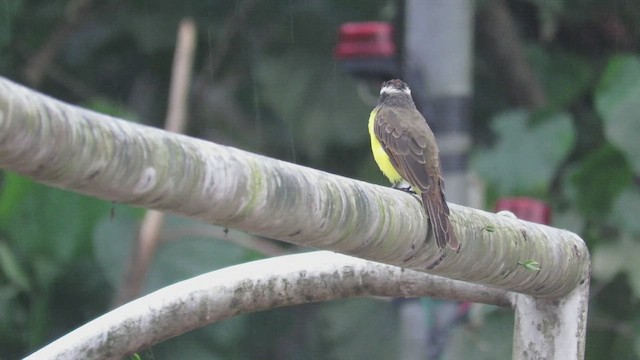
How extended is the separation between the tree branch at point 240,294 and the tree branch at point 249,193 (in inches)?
11.8

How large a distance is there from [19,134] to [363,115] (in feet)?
20.9

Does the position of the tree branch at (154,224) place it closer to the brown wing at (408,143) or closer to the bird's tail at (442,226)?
the brown wing at (408,143)

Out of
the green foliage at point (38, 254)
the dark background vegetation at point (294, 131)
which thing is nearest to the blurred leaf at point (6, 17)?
the dark background vegetation at point (294, 131)

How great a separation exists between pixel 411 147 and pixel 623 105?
2621 millimetres

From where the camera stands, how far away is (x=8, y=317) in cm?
609

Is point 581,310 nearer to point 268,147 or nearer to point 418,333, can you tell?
point 418,333

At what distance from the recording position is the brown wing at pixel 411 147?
3.59 m

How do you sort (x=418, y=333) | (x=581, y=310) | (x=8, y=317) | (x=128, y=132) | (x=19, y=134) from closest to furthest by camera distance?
(x=19, y=134) → (x=128, y=132) → (x=581, y=310) → (x=418, y=333) → (x=8, y=317)

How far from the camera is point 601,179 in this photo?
20.6 ft

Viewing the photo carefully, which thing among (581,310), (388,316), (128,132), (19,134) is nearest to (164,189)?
(128,132)

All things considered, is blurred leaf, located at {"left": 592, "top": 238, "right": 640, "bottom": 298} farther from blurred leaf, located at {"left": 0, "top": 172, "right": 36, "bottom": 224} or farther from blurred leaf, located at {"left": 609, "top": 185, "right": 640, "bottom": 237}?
blurred leaf, located at {"left": 0, "top": 172, "right": 36, "bottom": 224}

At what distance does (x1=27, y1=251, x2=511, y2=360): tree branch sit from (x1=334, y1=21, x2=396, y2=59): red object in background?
94.5 inches

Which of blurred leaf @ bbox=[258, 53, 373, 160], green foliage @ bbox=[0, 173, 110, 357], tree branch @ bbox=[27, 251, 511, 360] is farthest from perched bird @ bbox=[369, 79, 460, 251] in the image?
blurred leaf @ bbox=[258, 53, 373, 160]

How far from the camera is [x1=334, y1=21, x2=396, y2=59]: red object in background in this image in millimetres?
5152
